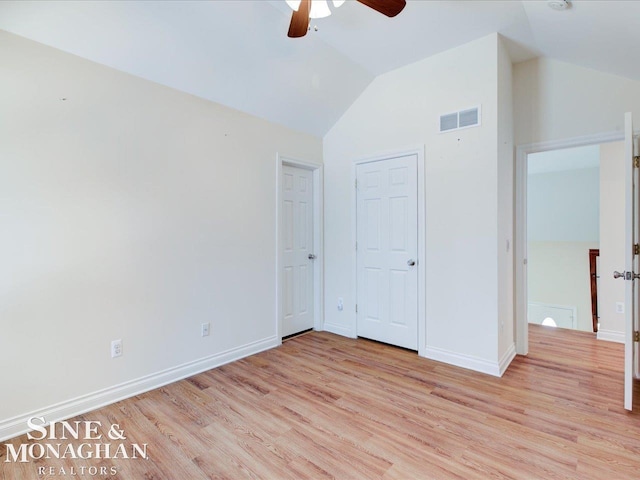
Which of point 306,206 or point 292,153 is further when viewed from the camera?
point 306,206

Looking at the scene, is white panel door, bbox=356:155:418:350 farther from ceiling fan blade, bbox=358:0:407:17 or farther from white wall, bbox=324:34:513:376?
ceiling fan blade, bbox=358:0:407:17

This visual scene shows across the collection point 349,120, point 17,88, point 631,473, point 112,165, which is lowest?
point 631,473

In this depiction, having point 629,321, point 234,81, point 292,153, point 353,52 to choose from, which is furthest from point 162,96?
point 629,321

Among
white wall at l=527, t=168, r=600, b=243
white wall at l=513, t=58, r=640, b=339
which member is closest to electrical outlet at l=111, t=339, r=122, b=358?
white wall at l=513, t=58, r=640, b=339

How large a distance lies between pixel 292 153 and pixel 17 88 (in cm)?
235

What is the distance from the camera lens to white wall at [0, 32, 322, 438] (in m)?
2.01

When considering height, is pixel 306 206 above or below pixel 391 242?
above

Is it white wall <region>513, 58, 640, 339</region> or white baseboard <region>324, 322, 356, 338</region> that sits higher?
white wall <region>513, 58, 640, 339</region>

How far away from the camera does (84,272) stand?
225 centimetres

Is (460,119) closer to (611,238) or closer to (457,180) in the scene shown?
(457,180)

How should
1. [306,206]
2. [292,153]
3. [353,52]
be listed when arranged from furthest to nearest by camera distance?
[306,206]
[292,153]
[353,52]

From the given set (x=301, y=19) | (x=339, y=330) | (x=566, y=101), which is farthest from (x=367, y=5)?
(x=339, y=330)

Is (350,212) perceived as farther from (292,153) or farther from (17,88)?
(17,88)

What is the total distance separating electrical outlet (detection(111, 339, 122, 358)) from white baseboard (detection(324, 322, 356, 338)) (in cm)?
234
